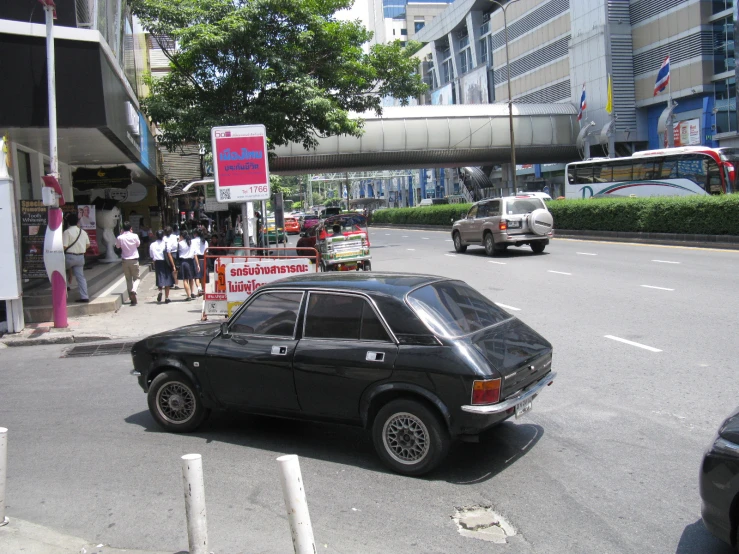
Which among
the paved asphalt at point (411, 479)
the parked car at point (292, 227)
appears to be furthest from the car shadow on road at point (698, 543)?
the parked car at point (292, 227)

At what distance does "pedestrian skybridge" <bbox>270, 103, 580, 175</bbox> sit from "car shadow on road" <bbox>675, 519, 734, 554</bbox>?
1563 inches

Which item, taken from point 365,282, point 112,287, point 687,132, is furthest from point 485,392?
point 687,132

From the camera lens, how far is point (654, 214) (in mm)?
24562

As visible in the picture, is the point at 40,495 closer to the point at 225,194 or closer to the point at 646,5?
the point at 225,194

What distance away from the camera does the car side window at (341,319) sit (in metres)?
5.67

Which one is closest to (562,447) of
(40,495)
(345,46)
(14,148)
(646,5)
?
(40,495)

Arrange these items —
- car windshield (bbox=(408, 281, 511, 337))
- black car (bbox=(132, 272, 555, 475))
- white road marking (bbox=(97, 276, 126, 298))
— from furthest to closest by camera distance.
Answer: white road marking (bbox=(97, 276, 126, 298)), car windshield (bbox=(408, 281, 511, 337)), black car (bbox=(132, 272, 555, 475))

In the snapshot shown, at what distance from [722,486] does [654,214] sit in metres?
22.7

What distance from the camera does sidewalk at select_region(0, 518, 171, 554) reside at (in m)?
4.34

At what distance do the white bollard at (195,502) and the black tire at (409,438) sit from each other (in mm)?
1766

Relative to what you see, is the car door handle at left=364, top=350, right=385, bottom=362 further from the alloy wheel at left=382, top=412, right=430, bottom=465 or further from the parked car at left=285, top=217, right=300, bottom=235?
the parked car at left=285, top=217, right=300, bottom=235

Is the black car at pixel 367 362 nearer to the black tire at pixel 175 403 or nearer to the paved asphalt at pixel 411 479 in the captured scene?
the black tire at pixel 175 403

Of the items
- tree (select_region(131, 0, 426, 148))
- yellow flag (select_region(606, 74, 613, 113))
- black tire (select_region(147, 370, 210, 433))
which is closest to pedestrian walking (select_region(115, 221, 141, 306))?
tree (select_region(131, 0, 426, 148))

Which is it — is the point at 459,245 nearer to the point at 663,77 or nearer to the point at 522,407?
the point at 522,407
